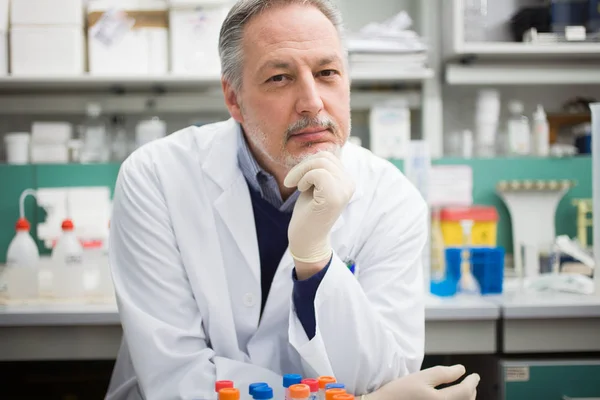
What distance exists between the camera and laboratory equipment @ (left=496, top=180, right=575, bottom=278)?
2.44 m

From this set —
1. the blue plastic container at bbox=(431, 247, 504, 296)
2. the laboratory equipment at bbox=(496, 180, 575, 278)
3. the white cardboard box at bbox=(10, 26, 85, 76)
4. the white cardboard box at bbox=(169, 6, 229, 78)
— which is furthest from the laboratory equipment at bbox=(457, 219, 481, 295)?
the white cardboard box at bbox=(10, 26, 85, 76)

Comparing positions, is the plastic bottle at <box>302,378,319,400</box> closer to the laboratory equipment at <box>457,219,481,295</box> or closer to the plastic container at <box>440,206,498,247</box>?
the laboratory equipment at <box>457,219,481,295</box>

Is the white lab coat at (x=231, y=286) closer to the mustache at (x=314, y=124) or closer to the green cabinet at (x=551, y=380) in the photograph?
the mustache at (x=314, y=124)

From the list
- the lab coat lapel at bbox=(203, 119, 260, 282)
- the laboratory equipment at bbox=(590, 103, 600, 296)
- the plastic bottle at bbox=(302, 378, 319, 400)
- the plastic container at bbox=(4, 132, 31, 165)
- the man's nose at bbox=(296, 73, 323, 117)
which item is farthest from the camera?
the plastic container at bbox=(4, 132, 31, 165)

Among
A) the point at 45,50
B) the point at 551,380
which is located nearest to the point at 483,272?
the point at 551,380

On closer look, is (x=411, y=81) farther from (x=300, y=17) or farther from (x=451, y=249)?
(x=300, y=17)

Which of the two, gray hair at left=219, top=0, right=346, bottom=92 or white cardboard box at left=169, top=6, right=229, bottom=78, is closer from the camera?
gray hair at left=219, top=0, right=346, bottom=92

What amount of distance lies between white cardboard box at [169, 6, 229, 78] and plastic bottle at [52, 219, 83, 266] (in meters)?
0.74

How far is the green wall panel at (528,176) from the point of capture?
2.50 meters

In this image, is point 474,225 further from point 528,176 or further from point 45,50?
point 45,50

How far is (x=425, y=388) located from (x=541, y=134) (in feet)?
5.36

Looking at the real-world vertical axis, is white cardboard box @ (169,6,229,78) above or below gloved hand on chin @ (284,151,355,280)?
above

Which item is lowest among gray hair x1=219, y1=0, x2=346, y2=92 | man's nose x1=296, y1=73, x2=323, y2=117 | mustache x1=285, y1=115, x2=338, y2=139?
mustache x1=285, y1=115, x2=338, y2=139

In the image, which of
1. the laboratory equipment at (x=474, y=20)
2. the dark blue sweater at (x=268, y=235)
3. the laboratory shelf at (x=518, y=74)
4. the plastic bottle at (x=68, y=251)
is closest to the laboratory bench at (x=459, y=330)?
the plastic bottle at (x=68, y=251)
